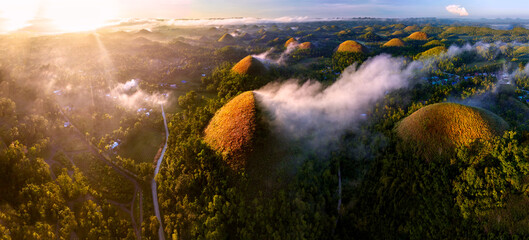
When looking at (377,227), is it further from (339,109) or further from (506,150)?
(339,109)

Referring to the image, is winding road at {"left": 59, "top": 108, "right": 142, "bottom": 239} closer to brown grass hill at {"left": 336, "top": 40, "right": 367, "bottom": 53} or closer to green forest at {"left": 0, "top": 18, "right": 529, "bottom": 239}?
green forest at {"left": 0, "top": 18, "right": 529, "bottom": 239}

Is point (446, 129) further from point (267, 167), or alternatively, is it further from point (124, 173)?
point (124, 173)

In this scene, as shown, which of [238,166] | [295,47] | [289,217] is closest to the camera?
[289,217]

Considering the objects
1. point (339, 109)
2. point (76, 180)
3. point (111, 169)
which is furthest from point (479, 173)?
point (76, 180)

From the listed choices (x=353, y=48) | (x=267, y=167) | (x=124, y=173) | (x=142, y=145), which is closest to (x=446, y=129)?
(x=267, y=167)

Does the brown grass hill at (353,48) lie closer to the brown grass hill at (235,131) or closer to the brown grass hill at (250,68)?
the brown grass hill at (250,68)
